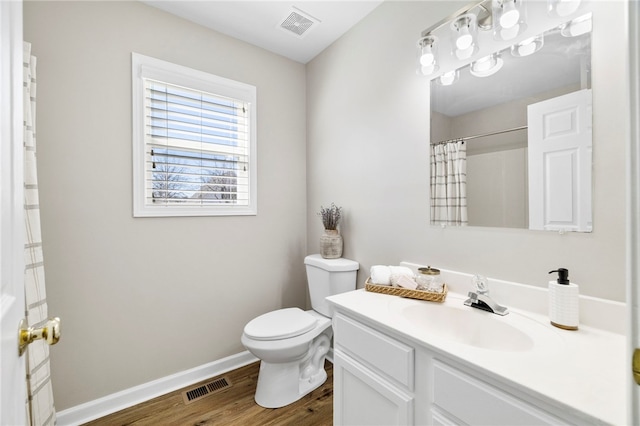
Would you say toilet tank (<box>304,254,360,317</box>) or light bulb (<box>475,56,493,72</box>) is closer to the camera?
light bulb (<box>475,56,493,72</box>)

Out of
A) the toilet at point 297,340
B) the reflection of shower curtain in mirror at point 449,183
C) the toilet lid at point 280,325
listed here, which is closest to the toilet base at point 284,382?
the toilet at point 297,340

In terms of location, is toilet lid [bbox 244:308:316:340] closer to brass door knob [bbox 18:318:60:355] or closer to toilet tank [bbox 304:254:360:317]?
toilet tank [bbox 304:254:360:317]

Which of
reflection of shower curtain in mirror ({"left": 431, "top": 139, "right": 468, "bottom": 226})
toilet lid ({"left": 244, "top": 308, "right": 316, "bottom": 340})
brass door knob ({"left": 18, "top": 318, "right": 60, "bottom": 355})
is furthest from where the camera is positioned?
toilet lid ({"left": 244, "top": 308, "right": 316, "bottom": 340})

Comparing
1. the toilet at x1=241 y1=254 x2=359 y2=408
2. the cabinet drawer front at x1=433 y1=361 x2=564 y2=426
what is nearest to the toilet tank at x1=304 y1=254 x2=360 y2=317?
the toilet at x1=241 y1=254 x2=359 y2=408

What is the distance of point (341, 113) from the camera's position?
6.66 feet

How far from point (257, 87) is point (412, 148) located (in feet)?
4.37

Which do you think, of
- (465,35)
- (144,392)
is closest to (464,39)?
(465,35)

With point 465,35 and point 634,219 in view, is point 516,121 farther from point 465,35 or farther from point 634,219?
point 634,219

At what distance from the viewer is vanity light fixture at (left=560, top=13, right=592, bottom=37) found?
A: 962 millimetres

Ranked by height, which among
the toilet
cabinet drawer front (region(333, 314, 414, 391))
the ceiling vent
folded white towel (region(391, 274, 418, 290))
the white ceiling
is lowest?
the toilet

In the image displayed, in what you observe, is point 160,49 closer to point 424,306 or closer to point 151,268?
point 151,268

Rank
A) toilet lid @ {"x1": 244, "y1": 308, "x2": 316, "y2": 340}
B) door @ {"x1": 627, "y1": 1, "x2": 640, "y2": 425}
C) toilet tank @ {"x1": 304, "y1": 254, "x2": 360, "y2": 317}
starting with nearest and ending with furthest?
1. door @ {"x1": 627, "y1": 1, "x2": 640, "y2": 425}
2. toilet lid @ {"x1": 244, "y1": 308, "x2": 316, "y2": 340}
3. toilet tank @ {"x1": 304, "y1": 254, "x2": 360, "y2": 317}

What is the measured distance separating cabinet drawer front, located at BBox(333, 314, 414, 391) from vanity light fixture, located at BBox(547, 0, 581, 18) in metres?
1.30

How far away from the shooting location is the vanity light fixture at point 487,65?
3.95 feet
